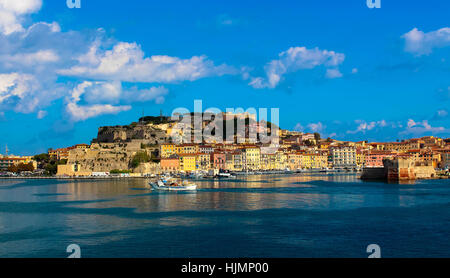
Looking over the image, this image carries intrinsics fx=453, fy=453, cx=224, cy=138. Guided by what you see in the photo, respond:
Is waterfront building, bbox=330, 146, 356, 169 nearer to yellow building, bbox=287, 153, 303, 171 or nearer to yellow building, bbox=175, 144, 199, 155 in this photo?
yellow building, bbox=287, 153, 303, 171

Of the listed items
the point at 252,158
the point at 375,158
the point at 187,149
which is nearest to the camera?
the point at 187,149

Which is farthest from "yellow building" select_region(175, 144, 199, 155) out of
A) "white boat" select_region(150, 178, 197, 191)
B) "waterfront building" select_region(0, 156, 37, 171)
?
"white boat" select_region(150, 178, 197, 191)

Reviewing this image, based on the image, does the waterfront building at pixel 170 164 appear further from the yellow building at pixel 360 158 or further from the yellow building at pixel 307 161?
the yellow building at pixel 360 158

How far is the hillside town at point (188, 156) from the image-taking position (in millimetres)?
52344

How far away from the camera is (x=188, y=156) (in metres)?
53.1

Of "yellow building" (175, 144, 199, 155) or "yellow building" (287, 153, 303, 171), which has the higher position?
"yellow building" (175, 144, 199, 155)

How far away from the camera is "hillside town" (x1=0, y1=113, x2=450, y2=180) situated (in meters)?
52.3

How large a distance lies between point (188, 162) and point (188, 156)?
70cm

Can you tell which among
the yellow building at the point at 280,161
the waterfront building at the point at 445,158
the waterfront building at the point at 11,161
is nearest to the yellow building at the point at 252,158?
the yellow building at the point at 280,161

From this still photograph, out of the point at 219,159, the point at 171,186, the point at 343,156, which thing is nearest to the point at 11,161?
the point at 219,159

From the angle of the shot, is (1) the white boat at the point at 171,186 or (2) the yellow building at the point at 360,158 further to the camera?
(2) the yellow building at the point at 360,158

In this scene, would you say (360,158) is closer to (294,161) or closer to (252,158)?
(294,161)

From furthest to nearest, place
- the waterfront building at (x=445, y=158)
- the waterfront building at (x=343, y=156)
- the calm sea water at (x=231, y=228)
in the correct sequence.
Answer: the waterfront building at (x=343, y=156) → the waterfront building at (x=445, y=158) → the calm sea water at (x=231, y=228)
